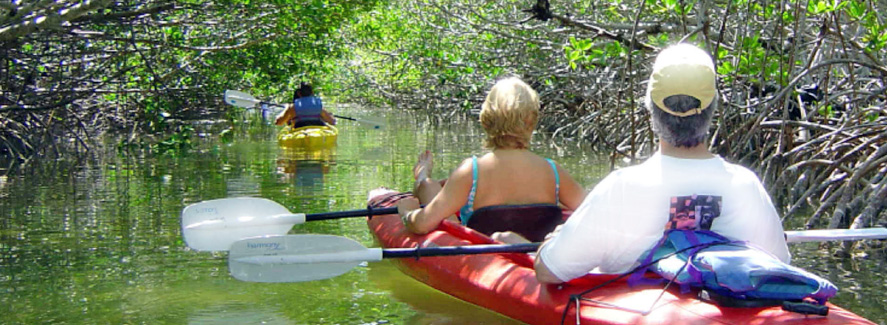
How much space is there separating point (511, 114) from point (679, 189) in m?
1.13

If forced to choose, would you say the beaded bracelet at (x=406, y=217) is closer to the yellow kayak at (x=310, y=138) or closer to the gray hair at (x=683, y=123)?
the gray hair at (x=683, y=123)

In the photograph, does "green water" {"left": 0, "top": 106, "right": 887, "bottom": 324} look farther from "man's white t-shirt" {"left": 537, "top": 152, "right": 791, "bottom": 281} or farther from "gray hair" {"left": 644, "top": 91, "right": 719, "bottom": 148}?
"gray hair" {"left": 644, "top": 91, "right": 719, "bottom": 148}

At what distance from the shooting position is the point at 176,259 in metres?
5.01

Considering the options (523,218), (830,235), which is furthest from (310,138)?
(830,235)

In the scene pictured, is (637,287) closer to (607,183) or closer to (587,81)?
(607,183)

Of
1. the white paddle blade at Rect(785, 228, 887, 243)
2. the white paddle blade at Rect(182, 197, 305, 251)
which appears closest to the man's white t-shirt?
the white paddle blade at Rect(785, 228, 887, 243)

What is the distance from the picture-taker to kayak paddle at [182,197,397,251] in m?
4.71

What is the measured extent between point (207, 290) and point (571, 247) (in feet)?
6.68

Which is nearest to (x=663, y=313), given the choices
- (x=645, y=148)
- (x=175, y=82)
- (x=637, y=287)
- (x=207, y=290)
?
(x=637, y=287)

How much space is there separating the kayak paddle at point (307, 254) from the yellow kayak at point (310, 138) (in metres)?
7.50

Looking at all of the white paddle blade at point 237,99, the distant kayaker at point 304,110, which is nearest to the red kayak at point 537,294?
the white paddle blade at point 237,99

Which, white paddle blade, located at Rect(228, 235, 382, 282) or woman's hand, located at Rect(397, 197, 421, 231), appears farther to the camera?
woman's hand, located at Rect(397, 197, 421, 231)

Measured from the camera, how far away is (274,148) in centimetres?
1243

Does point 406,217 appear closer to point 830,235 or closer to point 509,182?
point 509,182
